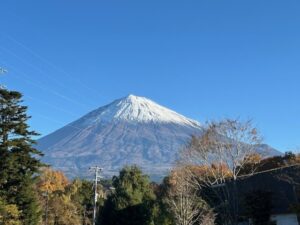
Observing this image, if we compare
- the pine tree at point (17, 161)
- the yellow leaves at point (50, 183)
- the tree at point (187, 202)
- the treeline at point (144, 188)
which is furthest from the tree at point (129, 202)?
the pine tree at point (17, 161)

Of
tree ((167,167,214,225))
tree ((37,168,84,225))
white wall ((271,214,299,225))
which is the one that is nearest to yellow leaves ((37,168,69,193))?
tree ((37,168,84,225))

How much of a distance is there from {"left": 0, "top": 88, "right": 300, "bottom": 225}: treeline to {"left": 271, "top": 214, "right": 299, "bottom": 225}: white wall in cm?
91

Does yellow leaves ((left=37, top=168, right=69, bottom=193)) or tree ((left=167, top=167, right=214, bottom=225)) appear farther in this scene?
yellow leaves ((left=37, top=168, right=69, bottom=193))

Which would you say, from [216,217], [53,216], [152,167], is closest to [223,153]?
[216,217]

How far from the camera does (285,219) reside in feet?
112

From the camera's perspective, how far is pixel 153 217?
170 feet

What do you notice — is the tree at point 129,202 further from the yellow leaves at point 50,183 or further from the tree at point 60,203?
the yellow leaves at point 50,183

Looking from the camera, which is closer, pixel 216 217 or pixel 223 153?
pixel 223 153

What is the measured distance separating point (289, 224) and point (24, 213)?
1767 cm

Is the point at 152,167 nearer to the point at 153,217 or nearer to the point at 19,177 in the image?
the point at 153,217

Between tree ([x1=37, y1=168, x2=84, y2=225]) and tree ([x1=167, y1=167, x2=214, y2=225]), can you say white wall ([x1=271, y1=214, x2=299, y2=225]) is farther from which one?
tree ([x1=37, y1=168, x2=84, y2=225])

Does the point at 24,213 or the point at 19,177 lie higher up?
the point at 19,177

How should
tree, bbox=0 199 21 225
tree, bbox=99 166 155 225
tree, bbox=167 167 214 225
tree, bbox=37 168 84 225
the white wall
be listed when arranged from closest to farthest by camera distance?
tree, bbox=0 199 21 225
the white wall
tree, bbox=167 167 214 225
tree, bbox=99 166 155 225
tree, bbox=37 168 84 225

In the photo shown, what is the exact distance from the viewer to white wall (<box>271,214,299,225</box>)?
110ft
